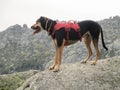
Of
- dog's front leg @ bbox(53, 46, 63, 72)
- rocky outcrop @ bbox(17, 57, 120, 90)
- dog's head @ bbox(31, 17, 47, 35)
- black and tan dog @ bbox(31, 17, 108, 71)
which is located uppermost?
dog's head @ bbox(31, 17, 47, 35)

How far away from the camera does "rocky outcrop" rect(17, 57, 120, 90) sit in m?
16.2

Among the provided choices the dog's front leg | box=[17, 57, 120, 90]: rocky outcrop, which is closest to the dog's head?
the dog's front leg

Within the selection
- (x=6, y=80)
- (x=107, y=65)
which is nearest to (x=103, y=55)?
(x=6, y=80)

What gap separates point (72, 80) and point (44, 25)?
2630mm

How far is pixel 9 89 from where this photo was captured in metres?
35.0

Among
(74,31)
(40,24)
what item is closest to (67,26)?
(74,31)

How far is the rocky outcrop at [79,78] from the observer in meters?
16.2

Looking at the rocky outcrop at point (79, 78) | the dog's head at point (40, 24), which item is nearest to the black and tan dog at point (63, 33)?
the dog's head at point (40, 24)

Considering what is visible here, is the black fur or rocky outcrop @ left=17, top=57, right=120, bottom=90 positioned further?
the black fur

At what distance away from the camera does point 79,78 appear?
54.0 ft

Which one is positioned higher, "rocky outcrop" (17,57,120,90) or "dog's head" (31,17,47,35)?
"dog's head" (31,17,47,35)

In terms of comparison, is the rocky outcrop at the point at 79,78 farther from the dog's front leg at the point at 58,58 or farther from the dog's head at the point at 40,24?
the dog's head at the point at 40,24

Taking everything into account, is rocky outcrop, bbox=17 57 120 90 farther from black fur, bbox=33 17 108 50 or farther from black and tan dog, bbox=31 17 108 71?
black fur, bbox=33 17 108 50

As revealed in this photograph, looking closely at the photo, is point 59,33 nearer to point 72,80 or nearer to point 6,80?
point 72,80
